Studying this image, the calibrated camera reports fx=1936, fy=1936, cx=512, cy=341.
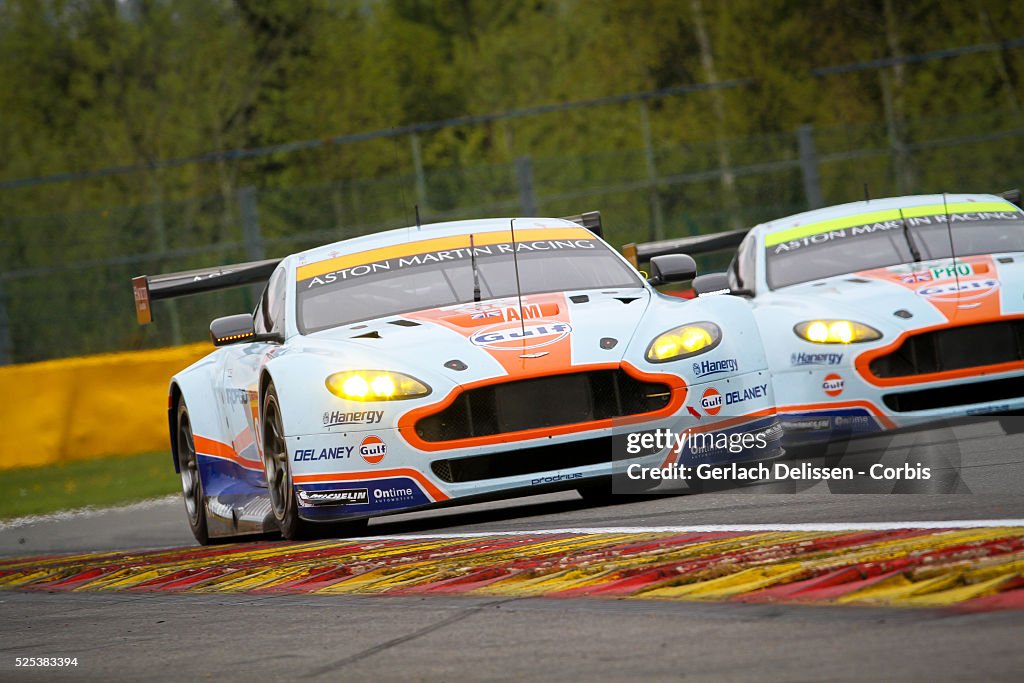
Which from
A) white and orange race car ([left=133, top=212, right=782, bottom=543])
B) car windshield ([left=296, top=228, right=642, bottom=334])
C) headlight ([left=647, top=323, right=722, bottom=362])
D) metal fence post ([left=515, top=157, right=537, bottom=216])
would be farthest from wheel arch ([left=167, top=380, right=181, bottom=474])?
→ metal fence post ([left=515, top=157, right=537, bottom=216])

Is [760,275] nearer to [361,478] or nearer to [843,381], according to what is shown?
[843,381]

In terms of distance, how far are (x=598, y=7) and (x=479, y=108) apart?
12.9 feet

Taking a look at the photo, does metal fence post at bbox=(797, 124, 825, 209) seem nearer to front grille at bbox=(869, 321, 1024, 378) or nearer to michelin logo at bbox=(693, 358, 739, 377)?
front grille at bbox=(869, 321, 1024, 378)

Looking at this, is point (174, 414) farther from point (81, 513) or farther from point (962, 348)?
point (962, 348)

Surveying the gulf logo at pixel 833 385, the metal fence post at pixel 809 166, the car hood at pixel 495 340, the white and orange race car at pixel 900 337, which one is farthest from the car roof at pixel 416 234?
the metal fence post at pixel 809 166

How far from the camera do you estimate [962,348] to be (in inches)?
366

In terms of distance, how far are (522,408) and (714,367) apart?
86 centimetres

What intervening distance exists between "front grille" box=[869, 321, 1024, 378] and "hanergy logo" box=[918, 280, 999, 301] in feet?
0.66

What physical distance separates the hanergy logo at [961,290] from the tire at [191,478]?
3784 mm

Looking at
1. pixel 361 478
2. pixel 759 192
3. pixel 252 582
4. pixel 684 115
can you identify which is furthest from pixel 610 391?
pixel 684 115

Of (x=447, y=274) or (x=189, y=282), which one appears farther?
(x=189, y=282)

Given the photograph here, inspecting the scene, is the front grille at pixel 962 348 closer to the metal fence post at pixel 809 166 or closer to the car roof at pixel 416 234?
the car roof at pixel 416 234

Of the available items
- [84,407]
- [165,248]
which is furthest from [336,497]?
[165,248]

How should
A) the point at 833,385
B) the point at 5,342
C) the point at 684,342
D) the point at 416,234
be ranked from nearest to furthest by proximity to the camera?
the point at 684,342 < the point at 833,385 < the point at 416,234 < the point at 5,342
